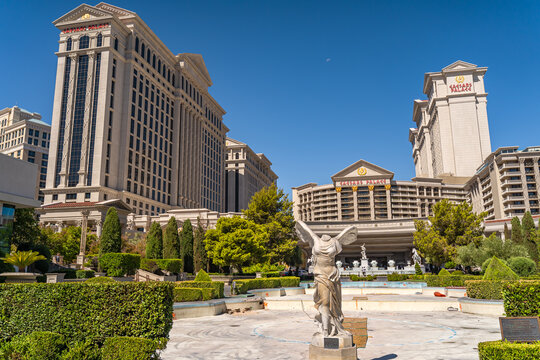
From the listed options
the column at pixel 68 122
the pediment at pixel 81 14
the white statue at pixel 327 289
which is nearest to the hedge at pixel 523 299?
the white statue at pixel 327 289

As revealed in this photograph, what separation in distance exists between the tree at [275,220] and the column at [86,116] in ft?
135

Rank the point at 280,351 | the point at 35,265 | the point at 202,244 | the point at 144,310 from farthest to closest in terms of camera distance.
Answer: the point at 202,244
the point at 35,265
the point at 280,351
the point at 144,310

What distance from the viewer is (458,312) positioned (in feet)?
76.2

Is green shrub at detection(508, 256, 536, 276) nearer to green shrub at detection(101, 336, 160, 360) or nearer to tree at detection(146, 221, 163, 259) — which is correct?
green shrub at detection(101, 336, 160, 360)

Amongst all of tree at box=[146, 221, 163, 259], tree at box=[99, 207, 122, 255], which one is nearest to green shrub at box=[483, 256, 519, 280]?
tree at box=[99, 207, 122, 255]

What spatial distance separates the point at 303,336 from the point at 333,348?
548 centimetres

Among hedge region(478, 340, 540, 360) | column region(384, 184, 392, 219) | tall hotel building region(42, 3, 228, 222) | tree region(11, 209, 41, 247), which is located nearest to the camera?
hedge region(478, 340, 540, 360)

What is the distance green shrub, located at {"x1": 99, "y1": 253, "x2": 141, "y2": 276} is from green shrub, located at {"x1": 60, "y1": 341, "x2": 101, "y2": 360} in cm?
2879

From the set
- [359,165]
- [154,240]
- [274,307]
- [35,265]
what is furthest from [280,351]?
[359,165]

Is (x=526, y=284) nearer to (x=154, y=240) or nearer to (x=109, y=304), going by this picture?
(x=109, y=304)

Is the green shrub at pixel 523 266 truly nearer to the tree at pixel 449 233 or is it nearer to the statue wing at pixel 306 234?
the tree at pixel 449 233

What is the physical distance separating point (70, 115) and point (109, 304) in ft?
258

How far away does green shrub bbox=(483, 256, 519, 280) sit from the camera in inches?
902

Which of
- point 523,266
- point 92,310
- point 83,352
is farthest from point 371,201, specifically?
point 83,352
